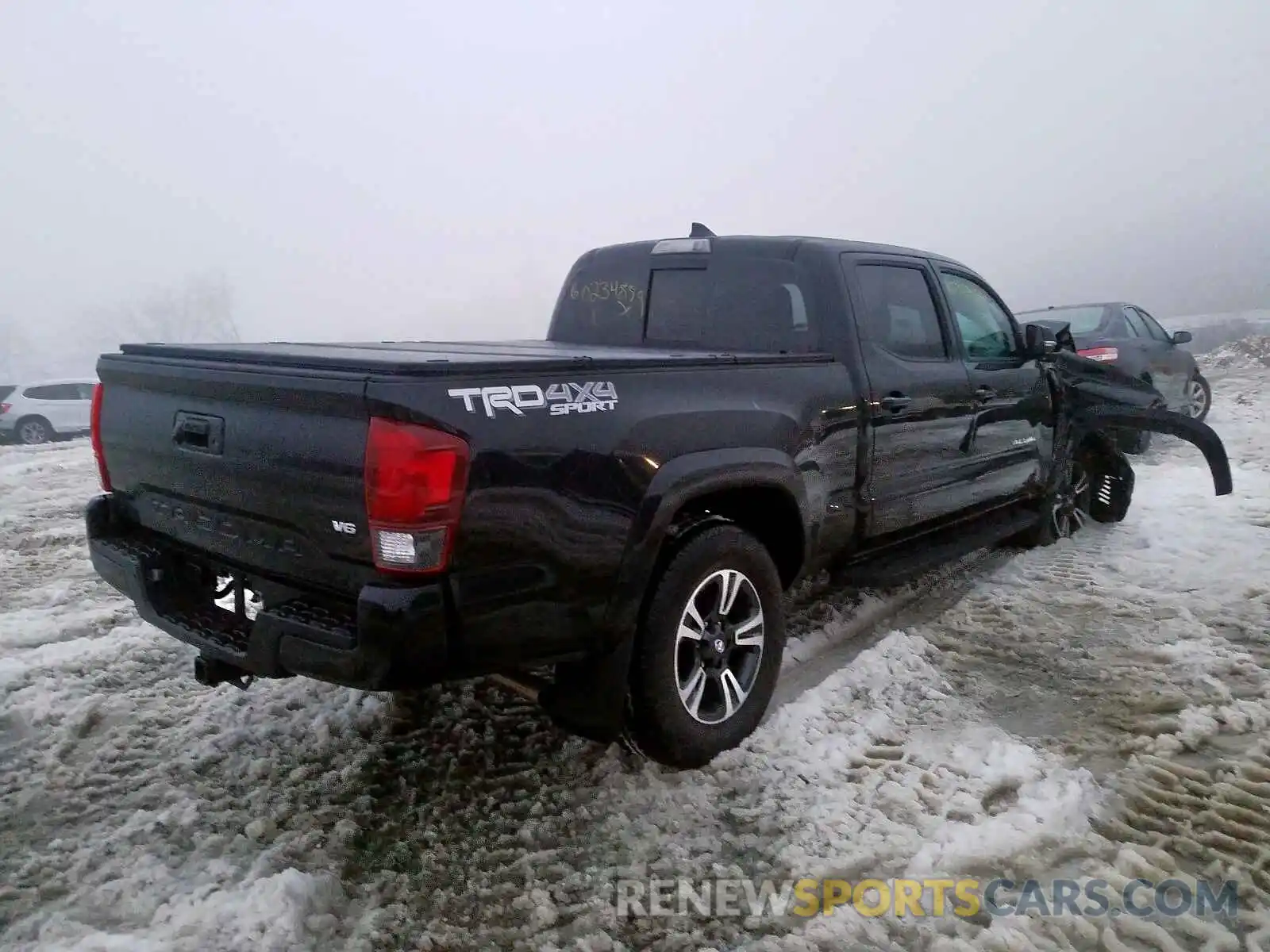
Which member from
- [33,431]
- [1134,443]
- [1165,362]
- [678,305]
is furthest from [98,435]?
[33,431]

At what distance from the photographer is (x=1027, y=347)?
5.06 metres

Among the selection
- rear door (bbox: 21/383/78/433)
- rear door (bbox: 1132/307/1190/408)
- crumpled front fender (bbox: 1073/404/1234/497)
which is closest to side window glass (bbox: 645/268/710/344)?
crumpled front fender (bbox: 1073/404/1234/497)

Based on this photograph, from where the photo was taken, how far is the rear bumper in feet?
7.27

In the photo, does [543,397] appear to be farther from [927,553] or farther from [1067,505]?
[1067,505]

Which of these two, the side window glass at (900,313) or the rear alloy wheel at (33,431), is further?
the rear alloy wheel at (33,431)

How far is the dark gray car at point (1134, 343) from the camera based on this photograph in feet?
30.8

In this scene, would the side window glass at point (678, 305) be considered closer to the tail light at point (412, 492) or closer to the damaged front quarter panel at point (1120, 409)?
the tail light at point (412, 492)

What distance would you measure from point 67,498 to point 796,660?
296 inches

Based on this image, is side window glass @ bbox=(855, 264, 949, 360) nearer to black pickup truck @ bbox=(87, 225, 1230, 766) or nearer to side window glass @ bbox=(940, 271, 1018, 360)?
black pickup truck @ bbox=(87, 225, 1230, 766)

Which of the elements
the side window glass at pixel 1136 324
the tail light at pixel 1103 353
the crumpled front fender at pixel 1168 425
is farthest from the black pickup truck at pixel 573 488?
the side window glass at pixel 1136 324

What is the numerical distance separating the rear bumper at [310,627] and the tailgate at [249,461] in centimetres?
9

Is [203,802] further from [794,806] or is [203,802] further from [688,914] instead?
[794,806]

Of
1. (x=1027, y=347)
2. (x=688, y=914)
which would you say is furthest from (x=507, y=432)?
(x=1027, y=347)

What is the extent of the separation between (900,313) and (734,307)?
82 cm
